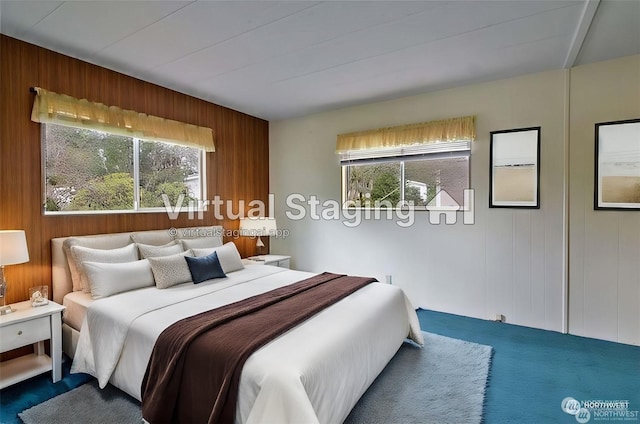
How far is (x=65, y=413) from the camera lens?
6.66 ft

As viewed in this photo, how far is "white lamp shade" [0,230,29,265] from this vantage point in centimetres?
227

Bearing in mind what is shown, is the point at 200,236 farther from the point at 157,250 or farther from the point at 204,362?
the point at 204,362

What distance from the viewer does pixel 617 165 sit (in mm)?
2973

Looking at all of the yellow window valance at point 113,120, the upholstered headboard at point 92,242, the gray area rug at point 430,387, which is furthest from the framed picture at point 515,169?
the upholstered headboard at point 92,242

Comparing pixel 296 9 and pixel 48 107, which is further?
pixel 48 107

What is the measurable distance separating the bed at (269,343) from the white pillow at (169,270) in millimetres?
58

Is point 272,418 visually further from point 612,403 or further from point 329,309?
point 612,403

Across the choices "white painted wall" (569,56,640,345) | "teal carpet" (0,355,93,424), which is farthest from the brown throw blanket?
Answer: "white painted wall" (569,56,640,345)

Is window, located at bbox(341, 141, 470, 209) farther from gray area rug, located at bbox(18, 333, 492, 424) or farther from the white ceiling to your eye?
gray area rug, located at bbox(18, 333, 492, 424)

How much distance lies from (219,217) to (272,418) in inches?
128

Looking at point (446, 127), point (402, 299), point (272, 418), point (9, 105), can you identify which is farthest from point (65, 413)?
point (446, 127)

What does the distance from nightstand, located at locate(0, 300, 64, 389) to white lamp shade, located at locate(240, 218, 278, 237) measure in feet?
7.55

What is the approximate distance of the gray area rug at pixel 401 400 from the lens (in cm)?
Answer: 199

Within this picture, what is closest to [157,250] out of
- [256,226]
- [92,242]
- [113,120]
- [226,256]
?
[92,242]
